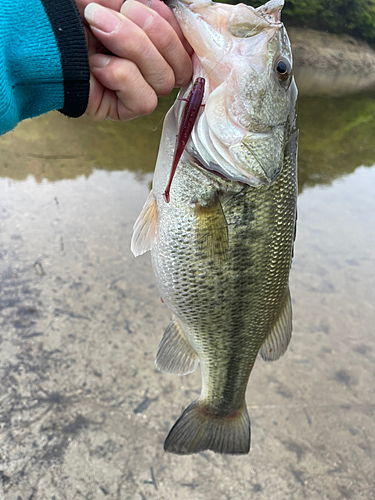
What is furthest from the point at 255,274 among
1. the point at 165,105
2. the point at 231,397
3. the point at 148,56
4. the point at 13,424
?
the point at 165,105

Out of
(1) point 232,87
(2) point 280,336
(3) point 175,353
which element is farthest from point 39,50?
(2) point 280,336

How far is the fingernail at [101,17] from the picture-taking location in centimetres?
91

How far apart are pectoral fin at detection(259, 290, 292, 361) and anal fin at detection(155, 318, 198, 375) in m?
0.33

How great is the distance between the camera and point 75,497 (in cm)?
192

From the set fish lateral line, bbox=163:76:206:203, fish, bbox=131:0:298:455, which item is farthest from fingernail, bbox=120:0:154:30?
fish lateral line, bbox=163:76:206:203

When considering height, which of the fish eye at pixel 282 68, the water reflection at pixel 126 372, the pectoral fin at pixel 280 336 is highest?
the fish eye at pixel 282 68

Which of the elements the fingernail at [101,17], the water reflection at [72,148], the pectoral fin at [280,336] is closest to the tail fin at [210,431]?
the pectoral fin at [280,336]

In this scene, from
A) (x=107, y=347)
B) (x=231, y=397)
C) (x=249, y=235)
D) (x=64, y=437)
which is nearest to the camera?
(x=249, y=235)

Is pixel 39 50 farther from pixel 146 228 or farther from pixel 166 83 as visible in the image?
pixel 146 228

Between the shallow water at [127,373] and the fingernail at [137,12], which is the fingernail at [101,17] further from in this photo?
the shallow water at [127,373]

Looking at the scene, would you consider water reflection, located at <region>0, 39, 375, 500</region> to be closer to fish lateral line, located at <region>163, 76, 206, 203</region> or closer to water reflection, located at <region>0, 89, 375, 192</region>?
water reflection, located at <region>0, 89, 375, 192</region>

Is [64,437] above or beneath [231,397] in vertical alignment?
beneath

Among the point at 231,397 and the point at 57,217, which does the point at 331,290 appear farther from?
the point at 57,217

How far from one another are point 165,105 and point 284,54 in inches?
335
